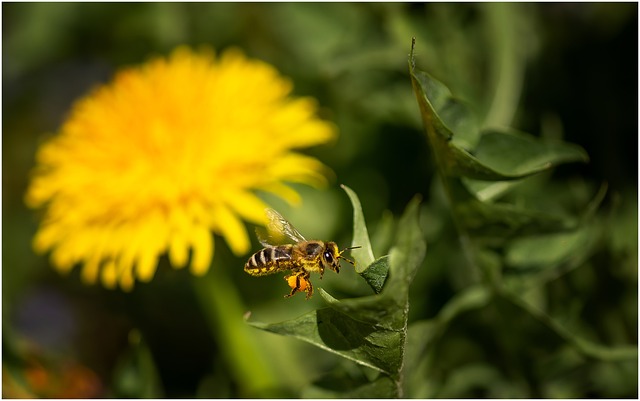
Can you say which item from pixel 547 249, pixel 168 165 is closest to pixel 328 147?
pixel 168 165

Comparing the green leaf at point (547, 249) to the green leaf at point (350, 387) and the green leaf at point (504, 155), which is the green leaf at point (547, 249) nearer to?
the green leaf at point (504, 155)

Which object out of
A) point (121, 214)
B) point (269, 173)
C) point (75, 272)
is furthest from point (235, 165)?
point (75, 272)

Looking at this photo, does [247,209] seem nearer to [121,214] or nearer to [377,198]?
[121,214]

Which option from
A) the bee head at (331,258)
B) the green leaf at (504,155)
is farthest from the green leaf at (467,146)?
the bee head at (331,258)

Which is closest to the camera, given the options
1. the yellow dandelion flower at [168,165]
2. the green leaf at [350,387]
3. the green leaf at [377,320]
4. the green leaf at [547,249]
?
the green leaf at [377,320]

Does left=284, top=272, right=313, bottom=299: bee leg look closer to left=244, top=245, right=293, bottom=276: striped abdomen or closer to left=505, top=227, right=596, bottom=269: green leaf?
left=244, top=245, right=293, bottom=276: striped abdomen

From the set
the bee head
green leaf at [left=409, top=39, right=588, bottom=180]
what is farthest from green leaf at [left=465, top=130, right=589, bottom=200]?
the bee head
